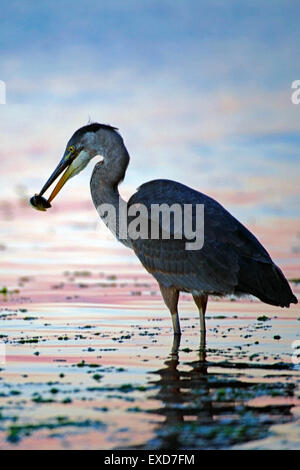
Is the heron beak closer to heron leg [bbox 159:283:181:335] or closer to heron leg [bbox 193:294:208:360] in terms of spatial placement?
heron leg [bbox 159:283:181:335]

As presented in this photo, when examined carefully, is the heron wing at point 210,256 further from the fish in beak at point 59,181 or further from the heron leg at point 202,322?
the fish in beak at point 59,181

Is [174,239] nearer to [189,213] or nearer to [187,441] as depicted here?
[189,213]

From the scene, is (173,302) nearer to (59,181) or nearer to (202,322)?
(202,322)

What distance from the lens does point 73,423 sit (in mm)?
5930

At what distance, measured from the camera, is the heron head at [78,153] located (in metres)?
11.2

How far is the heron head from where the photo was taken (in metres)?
11.2

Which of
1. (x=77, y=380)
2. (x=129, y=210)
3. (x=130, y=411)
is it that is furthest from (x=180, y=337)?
(x=130, y=411)

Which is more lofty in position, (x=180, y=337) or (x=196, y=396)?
(x=180, y=337)

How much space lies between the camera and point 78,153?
11.4 metres

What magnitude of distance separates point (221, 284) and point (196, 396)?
9.34 feet

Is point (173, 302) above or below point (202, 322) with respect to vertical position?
above

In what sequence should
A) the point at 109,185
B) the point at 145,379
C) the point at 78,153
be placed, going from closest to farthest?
the point at 145,379 < the point at 109,185 < the point at 78,153

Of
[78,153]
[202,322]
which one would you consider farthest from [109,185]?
[202,322]
